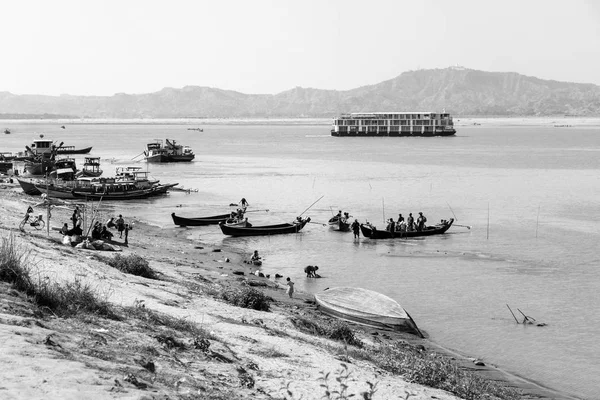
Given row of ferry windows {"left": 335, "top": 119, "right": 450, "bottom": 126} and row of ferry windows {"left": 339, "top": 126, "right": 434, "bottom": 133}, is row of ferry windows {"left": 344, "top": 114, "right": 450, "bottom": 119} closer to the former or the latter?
row of ferry windows {"left": 335, "top": 119, "right": 450, "bottom": 126}

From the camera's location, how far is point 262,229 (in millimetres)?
36625

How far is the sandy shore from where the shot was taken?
943 cm

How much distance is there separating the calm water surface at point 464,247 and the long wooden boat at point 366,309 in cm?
121

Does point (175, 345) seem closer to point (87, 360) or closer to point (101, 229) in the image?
point (87, 360)

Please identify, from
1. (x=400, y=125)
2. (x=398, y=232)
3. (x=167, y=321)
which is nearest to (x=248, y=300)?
(x=167, y=321)

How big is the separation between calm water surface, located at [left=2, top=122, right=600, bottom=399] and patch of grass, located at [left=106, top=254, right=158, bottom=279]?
674cm

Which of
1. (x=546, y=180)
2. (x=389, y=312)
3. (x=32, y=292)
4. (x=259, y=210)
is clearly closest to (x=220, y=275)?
(x=389, y=312)

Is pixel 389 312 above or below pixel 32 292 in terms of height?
below

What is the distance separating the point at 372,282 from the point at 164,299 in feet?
38.8

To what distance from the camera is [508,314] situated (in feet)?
74.0

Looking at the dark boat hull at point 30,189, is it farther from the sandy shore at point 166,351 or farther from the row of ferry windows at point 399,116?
the row of ferry windows at point 399,116

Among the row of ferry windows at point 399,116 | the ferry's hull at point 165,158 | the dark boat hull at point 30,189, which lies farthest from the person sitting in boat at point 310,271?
the row of ferry windows at point 399,116

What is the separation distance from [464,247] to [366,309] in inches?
604

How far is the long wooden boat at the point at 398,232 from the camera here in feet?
117
